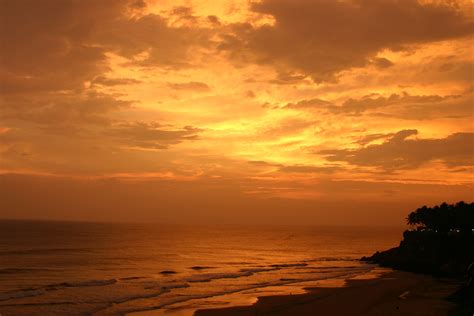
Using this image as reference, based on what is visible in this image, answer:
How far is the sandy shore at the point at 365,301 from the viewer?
42.3 meters

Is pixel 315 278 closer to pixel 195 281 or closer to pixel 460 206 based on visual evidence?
pixel 195 281

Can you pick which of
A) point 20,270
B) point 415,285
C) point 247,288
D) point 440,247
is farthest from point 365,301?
point 20,270

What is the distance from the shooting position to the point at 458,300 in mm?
46500

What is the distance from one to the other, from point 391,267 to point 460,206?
925 inches

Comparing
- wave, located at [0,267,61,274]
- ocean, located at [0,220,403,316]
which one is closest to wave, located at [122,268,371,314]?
ocean, located at [0,220,403,316]

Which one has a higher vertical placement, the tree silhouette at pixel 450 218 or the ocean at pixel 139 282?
the tree silhouette at pixel 450 218

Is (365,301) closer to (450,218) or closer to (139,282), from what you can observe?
(139,282)

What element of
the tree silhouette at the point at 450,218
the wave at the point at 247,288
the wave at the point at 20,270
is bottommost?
the wave at the point at 247,288

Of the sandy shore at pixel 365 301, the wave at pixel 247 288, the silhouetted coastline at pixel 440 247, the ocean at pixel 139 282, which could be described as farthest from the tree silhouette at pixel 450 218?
the sandy shore at pixel 365 301

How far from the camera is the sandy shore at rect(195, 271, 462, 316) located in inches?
1667

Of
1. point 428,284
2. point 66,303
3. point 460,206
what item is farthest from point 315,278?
point 460,206

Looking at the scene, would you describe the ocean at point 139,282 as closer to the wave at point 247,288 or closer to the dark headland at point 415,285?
the wave at point 247,288

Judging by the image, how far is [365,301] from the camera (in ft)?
159

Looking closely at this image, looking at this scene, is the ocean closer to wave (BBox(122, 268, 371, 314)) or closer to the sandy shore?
wave (BBox(122, 268, 371, 314))
